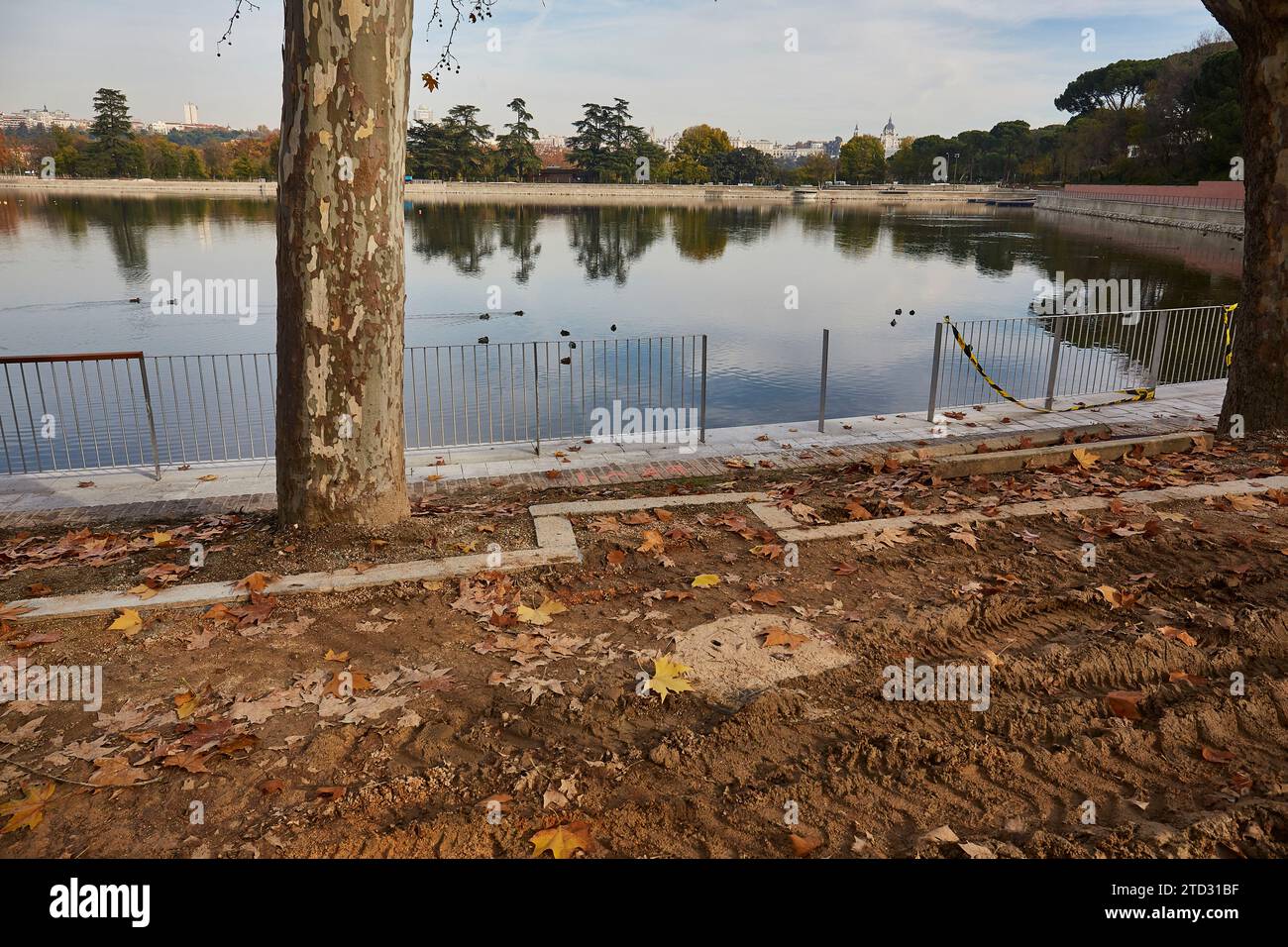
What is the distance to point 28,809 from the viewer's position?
12.3 ft

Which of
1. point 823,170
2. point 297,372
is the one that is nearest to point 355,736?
point 297,372

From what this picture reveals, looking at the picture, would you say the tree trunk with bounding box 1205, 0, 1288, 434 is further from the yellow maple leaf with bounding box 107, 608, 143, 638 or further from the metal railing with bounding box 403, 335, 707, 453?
the yellow maple leaf with bounding box 107, 608, 143, 638

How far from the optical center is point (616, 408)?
53.5 ft

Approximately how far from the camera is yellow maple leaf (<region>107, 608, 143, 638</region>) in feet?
17.7

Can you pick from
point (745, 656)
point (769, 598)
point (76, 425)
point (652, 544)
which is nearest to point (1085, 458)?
point (769, 598)

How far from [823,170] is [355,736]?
164 metres

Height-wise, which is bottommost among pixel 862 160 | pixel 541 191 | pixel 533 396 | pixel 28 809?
pixel 533 396

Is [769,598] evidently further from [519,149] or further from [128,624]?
[519,149]

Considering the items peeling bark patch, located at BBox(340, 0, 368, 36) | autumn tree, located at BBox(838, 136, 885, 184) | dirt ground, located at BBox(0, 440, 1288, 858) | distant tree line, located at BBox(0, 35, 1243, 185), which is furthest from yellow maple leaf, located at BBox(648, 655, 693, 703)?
autumn tree, located at BBox(838, 136, 885, 184)

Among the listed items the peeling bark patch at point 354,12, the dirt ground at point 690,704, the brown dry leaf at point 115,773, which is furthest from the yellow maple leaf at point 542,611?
the peeling bark patch at point 354,12

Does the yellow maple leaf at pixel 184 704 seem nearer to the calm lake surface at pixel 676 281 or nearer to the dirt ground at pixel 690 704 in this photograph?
the dirt ground at pixel 690 704

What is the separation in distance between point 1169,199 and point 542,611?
82.7 m

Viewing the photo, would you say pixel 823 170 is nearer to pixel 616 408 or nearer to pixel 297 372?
pixel 616 408

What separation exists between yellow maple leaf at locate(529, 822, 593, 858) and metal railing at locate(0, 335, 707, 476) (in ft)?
25.8
